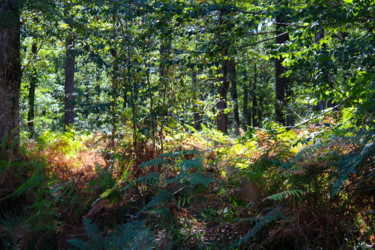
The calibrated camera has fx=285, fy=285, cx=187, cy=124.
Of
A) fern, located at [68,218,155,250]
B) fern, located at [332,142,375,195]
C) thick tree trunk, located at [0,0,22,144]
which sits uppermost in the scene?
thick tree trunk, located at [0,0,22,144]

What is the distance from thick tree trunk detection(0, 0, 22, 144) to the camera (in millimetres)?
5336

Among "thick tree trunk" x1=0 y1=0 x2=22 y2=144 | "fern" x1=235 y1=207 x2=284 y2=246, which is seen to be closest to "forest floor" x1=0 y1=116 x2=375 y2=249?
"fern" x1=235 y1=207 x2=284 y2=246

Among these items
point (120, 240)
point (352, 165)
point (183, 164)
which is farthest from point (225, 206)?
point (352, 165)

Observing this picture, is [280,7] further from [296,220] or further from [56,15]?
[56,15]

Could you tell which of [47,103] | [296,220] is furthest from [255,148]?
[47,103]

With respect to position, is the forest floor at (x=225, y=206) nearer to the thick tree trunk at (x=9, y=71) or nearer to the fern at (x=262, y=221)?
Answer: the fern at (x=262, y=221)

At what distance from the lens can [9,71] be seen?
5.43 meters

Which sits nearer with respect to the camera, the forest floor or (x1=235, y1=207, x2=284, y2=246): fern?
(x1=235, y1=207, x2=284, y2=246): fern

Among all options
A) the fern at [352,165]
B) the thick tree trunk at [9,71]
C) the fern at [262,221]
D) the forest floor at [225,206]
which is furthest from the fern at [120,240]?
the thick tree trunk at [9,71]

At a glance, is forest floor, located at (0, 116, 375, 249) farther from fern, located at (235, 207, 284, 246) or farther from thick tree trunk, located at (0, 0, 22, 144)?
thick tree trunk, located at (0, 0, 22, 144)

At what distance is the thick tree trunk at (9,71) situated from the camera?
5336 millimetres

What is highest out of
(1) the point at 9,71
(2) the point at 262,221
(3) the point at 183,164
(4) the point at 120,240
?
(1) the point at 9,71

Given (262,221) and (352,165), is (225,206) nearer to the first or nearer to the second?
(262,221)

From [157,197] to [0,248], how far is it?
1.76m
